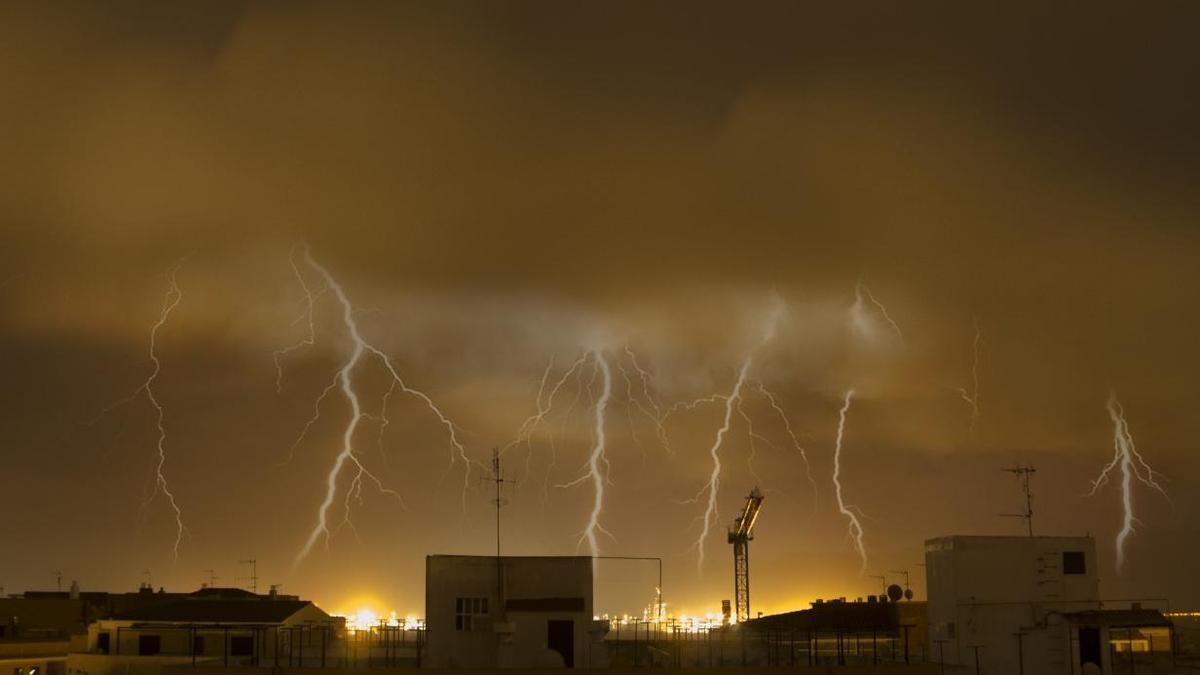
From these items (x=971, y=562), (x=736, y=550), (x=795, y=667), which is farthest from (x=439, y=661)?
(x=736, y=550)

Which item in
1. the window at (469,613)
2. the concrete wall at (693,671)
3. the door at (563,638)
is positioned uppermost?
the window at (469,613)

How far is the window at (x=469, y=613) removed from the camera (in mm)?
34875

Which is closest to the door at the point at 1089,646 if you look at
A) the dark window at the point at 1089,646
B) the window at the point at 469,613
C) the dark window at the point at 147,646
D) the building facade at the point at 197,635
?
the dark window at the point at 1089,646

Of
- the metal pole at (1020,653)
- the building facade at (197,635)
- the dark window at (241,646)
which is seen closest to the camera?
the metal pole at (1020,653)

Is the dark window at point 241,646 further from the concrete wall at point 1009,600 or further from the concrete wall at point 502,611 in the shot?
the concrete wall at point 1009,600

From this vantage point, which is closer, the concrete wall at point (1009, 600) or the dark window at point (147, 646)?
the concrete wall at point (1009, 600)

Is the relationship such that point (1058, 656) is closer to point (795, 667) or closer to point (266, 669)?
point (795, 667)

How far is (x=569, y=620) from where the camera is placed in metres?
34.1

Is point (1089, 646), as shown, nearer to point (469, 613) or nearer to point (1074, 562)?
point (1074, 562)

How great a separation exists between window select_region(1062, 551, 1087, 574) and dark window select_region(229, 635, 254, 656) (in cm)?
2258

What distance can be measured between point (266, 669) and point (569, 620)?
759 cm

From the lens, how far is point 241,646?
41.5 metres

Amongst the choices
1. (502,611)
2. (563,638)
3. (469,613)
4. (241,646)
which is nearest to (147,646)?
(241,646)

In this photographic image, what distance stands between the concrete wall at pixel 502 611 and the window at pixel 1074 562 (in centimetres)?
1237
